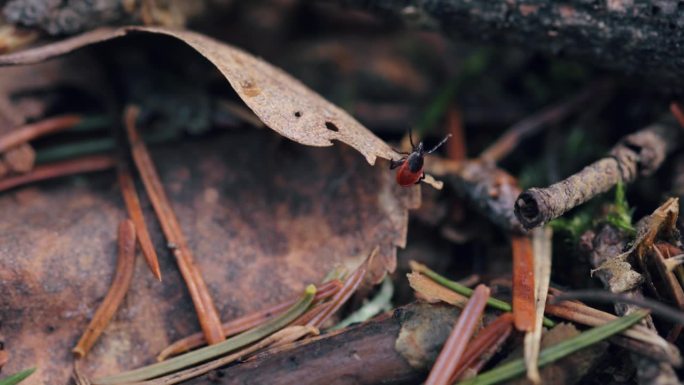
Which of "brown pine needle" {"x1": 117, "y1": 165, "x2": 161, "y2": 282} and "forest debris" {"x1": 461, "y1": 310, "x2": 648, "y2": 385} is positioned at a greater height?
"brown pine needle" {"x1": 117, "y1": 165, "x2": 161, "y2": 282}

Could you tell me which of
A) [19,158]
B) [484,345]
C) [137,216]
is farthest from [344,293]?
[19,158]

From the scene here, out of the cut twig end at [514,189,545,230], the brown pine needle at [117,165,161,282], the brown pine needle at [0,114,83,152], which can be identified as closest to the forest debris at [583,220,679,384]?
the cut twig end at [514,189,545,230]

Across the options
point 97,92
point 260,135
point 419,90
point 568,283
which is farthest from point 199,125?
point 568,283

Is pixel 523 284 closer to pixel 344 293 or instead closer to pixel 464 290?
pixel 464 290

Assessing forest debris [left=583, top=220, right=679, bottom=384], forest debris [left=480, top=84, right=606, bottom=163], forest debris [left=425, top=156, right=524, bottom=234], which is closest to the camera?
forest debris [left=583, top=220, right=679, bottom=384]

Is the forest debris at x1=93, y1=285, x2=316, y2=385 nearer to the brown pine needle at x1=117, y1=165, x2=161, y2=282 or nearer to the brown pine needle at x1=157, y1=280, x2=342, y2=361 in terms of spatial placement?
the brown pine needle at x1=157, y1=280, x2=342, y2=361

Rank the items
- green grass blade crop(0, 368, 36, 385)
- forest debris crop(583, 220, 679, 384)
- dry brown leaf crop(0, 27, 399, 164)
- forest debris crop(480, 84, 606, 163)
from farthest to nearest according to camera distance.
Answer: forest debris crop(480, 84, 606, 163)
dry brown leaf crop(0, 27, 399, 164)
green grass blade crop(0, 368, 36, 385)
forest debris crop(583, 220, 679, 384)

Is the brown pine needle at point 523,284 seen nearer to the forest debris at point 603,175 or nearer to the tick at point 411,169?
the forest debris at point 603,175
